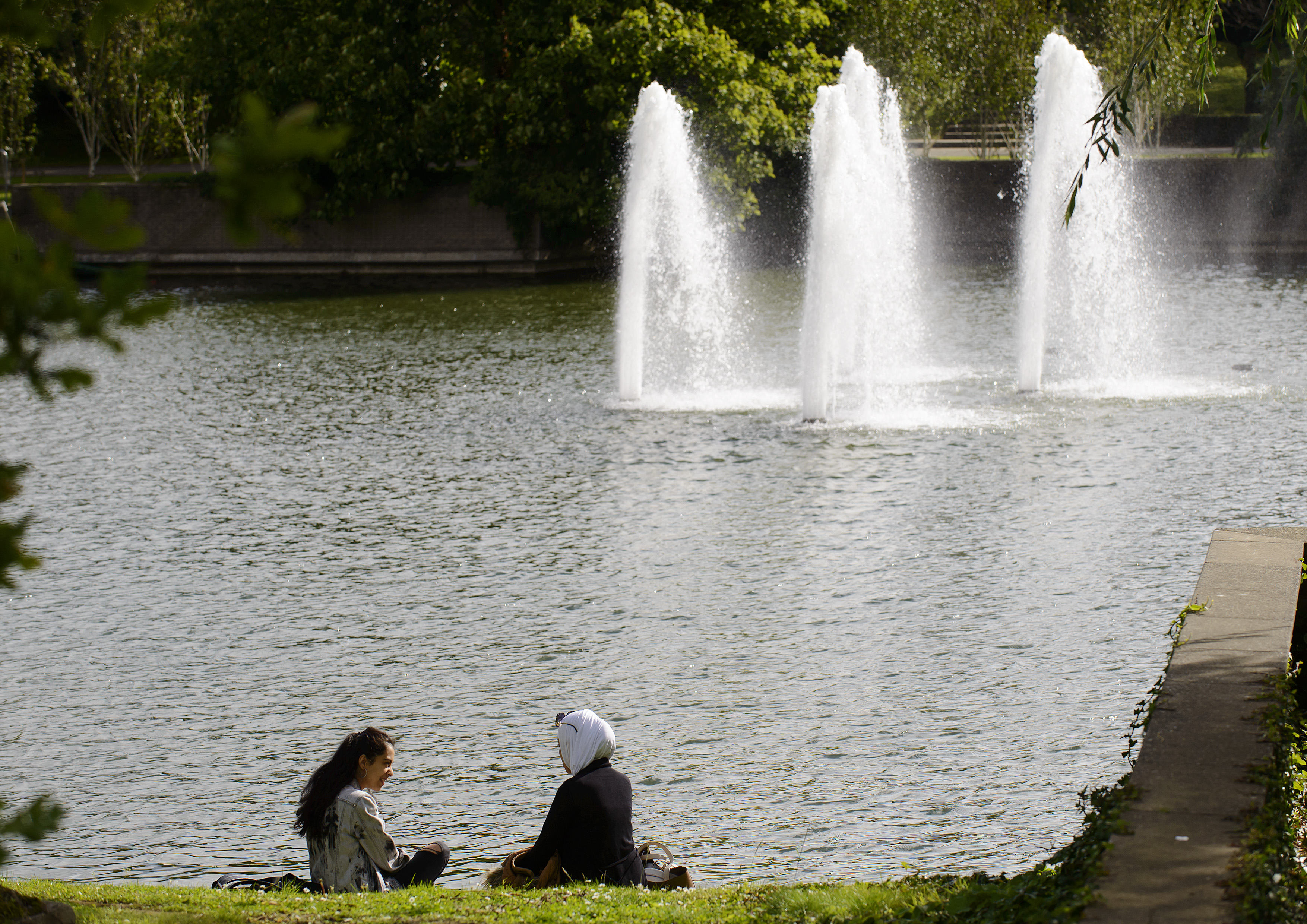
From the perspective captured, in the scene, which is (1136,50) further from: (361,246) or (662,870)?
(662,870)

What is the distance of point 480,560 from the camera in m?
12.6

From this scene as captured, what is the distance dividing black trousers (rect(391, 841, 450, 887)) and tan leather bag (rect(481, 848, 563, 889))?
12.7 inches

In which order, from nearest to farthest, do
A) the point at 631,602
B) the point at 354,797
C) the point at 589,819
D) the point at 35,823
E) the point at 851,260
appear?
the point at 35,823 → the point at 589,819 → the point at 354,797 → the point at 631,602 → the point at 851,260

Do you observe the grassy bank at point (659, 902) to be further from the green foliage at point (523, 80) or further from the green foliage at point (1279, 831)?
the green foliage at point (523, 80)

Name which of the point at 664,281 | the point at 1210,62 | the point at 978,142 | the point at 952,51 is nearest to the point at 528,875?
the point at 1210,62

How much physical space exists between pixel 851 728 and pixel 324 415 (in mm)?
12462

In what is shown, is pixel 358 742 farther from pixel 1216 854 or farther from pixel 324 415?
pixel 324 415

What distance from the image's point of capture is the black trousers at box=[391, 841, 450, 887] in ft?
21.6

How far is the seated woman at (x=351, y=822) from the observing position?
641 centimetres

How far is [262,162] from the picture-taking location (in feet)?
6.95

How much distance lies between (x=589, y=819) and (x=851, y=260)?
1500 centimetres

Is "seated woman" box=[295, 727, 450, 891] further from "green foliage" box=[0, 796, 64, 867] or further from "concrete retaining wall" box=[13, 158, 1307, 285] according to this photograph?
"concrete retaining wall" box=[13, 158, 1307, 285]

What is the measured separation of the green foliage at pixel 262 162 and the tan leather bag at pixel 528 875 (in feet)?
14.7

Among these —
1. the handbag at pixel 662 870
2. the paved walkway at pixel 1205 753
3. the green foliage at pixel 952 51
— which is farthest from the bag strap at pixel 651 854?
the green foliage at pixel 952 51
